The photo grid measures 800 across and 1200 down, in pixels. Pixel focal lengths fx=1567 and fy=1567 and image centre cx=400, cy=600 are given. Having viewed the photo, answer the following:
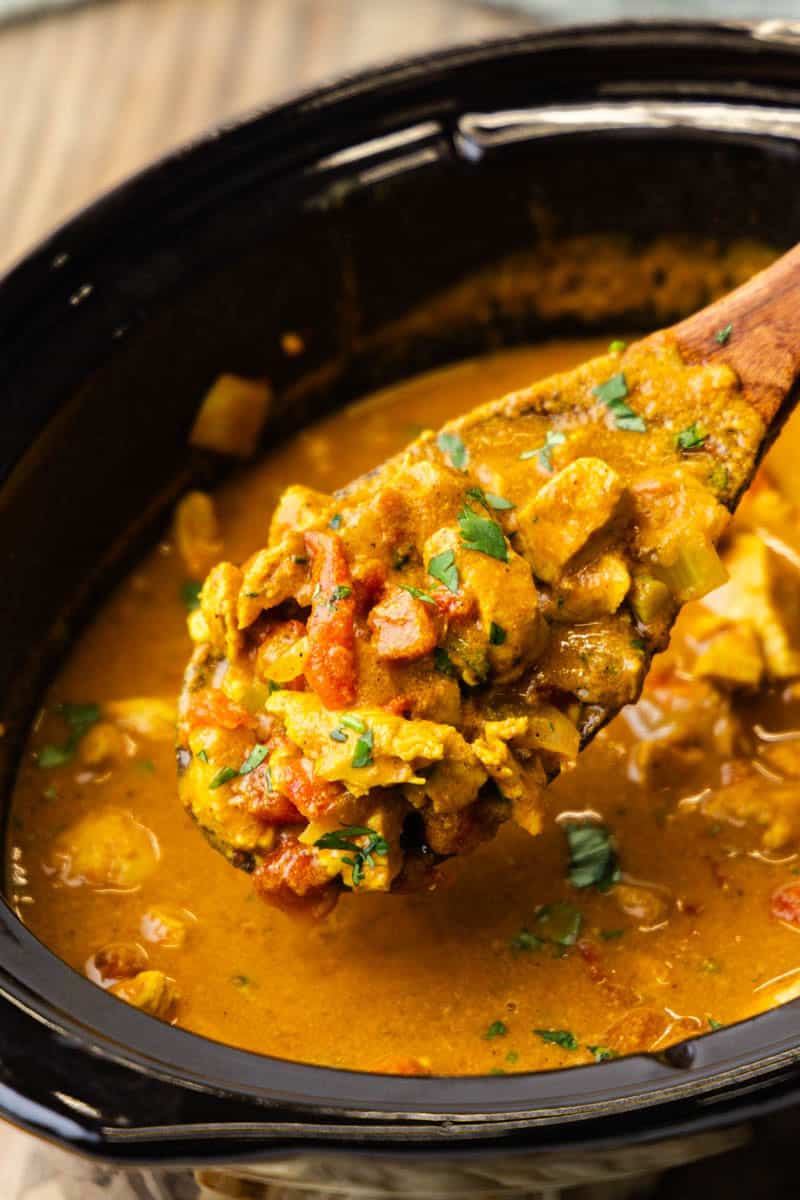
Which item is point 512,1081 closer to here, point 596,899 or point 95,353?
point 596,899

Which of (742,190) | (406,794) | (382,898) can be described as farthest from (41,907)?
(742,190)

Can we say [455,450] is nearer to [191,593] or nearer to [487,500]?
[487,500]

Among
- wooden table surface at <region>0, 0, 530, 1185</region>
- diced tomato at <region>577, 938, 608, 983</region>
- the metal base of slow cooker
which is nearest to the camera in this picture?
the metal base of slow cooker

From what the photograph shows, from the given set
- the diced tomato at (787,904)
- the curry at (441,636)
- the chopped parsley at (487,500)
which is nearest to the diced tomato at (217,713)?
the curry at (441,636)

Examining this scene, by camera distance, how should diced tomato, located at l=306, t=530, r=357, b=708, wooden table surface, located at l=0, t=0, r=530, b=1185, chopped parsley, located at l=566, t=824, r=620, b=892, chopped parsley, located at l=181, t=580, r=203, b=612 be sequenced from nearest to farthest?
diced tomato, located at l=306, t=530, r=357, b=708
chopped parsley, located at l=566, t=824, r=620, b=892
chopped parsley, located at l=181, t=580, r=203, b=612
wooden table surface, located at l=0, t=0, r=530, b=1185

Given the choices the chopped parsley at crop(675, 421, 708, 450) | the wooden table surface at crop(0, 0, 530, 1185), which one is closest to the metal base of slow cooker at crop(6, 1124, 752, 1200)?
the chopped parsley at crop(675, 421, 708, 450)

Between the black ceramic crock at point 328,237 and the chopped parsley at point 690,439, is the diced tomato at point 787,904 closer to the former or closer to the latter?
the chopped parsley at point 690,439

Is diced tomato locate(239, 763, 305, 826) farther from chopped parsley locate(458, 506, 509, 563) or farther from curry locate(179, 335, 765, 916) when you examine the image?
chopped parsley locate(458, 506, 509, 563)
